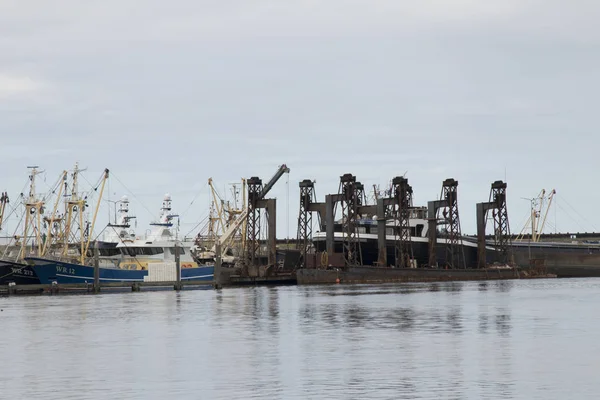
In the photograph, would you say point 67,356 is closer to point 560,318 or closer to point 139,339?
point 139,339

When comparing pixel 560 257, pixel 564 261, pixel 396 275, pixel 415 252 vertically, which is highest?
pixel 415 252

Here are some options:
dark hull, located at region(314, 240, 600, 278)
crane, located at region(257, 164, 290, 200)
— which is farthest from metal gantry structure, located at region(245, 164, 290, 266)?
dark hull, located at region(314, 240, 600, 278)

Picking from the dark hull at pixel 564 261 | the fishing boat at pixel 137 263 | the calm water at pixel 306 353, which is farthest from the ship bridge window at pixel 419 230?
the calm water at pixel 306 353

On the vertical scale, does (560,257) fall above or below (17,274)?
above

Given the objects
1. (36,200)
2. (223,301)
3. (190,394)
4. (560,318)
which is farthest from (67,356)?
(36,200)

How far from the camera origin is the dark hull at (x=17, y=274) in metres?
106

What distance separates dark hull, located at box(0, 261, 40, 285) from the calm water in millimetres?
40465

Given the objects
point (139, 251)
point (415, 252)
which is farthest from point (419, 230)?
point (139, 251)

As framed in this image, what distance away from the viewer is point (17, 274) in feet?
348

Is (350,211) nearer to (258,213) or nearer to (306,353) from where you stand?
(258,213)

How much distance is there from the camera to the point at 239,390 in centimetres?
2814

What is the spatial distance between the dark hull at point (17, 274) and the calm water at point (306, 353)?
4046cm

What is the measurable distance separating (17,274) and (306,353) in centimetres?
7562

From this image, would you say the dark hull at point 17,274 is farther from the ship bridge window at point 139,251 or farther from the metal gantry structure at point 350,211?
the metal gantry structure at point 350,211
